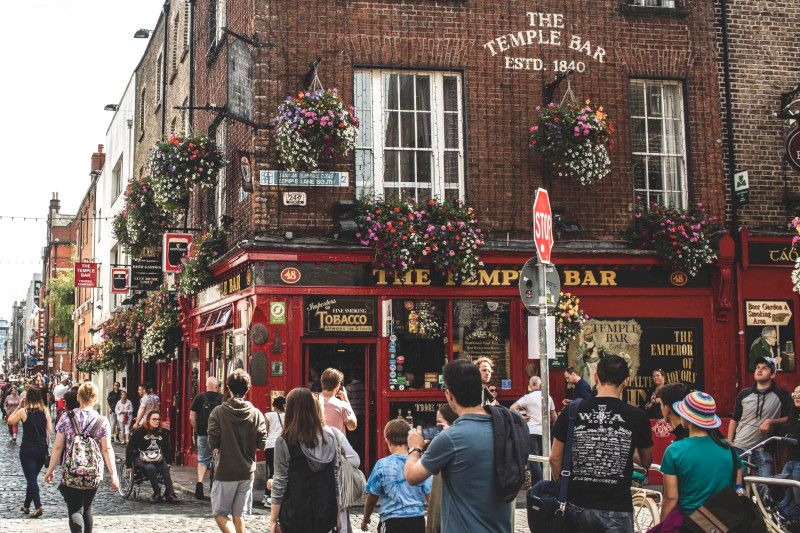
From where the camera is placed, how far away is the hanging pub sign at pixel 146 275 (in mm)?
24016

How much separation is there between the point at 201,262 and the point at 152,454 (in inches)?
178

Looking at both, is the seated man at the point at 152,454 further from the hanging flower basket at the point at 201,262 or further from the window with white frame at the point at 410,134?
the window with white frame at the point at 410,134

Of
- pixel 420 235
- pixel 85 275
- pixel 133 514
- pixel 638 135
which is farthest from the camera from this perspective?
pixel 85 275

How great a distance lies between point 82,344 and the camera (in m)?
47.3

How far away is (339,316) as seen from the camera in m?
15.3

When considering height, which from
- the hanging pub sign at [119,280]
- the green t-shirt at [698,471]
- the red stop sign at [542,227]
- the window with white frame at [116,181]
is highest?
the window with white frame at [116,181]

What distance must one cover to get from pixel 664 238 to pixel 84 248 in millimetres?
37026

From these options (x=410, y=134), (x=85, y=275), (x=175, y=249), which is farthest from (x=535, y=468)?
(x=85, y=275)

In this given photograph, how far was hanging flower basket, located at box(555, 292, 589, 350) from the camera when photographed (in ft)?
50.6

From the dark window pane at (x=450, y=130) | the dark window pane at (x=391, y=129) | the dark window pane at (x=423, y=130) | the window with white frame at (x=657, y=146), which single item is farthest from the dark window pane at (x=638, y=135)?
the dark window pane at (x=391, y=129)

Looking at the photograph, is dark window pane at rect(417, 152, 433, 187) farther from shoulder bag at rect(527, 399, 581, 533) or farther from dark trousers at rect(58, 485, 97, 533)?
shoulder bag at rect(527, 399, 581, 533)

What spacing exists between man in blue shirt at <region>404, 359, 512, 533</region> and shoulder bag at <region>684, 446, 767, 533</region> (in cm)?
136

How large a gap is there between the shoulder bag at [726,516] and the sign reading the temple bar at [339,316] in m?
9.83

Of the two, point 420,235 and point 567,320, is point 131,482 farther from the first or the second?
point 567,320
